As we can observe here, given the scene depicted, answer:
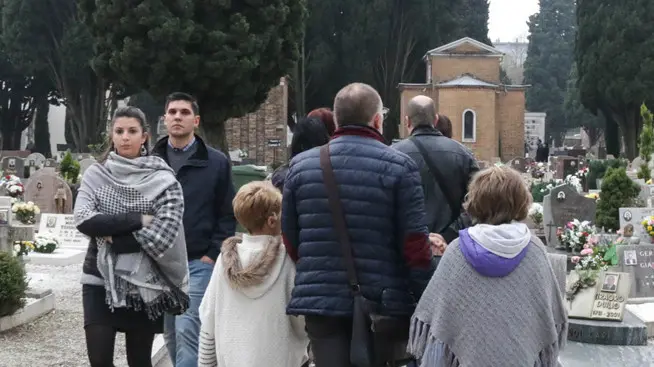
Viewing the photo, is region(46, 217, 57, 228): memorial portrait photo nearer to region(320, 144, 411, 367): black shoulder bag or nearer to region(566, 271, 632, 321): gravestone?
region(566, 271, 632, 321): gravestone

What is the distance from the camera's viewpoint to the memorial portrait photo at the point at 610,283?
295 inches

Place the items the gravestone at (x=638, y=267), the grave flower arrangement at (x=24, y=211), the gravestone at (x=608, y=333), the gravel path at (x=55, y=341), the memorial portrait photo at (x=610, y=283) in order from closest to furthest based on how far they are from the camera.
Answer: the gravel path at (x=55, y=341)
the gravestone at (x=608, y=333)
the memorial portrait photo at (x=610, y=283)
the gravestone at (x=638, y=267)
the grave flower arrangement at (x=24, y=211)

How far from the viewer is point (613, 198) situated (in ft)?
46.9

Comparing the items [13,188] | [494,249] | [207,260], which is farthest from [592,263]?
[13,188]

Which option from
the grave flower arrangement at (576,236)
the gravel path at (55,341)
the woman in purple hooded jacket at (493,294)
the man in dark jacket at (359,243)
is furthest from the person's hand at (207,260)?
the grave flower arrangement at (576,236)

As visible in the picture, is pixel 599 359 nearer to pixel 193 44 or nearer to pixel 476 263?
pixel 476 263

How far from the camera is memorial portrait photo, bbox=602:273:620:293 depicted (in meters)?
7.50

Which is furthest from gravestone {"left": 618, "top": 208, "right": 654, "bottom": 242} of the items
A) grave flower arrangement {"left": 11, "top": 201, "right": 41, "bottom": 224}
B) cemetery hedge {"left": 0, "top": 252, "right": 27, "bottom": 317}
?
grave flower arrangement {"left": 11, "top": 201, "right": 41, "bottom": 224}

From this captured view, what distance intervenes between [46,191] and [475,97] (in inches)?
1220

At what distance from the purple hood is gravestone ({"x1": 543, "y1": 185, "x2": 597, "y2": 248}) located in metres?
10.8

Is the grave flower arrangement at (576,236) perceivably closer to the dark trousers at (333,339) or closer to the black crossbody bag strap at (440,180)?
the black crossbody bag strap at (440,180)

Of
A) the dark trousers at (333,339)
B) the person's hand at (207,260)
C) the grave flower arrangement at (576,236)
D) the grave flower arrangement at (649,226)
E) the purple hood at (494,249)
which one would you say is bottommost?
the grave flower arrangement at (576,236)

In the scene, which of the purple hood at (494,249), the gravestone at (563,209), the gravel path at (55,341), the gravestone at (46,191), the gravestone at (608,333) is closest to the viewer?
the purple hood at (494,249)

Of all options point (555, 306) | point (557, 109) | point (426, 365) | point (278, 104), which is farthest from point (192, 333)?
point (557, 109)
